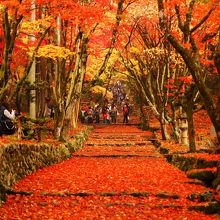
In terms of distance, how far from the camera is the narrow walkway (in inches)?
363

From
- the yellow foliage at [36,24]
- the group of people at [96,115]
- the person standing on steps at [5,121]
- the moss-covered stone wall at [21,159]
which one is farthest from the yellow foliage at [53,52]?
the group of people at [96,115]

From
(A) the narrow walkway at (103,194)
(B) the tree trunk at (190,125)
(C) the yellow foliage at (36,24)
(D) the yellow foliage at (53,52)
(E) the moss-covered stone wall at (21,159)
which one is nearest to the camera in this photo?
(A) the narrow walkway at (103,194)

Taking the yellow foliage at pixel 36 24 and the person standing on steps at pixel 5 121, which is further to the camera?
the yellow foliage at pixel 36 24

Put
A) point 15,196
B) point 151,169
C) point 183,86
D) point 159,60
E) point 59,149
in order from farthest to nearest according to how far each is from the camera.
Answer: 1. point 159,60
2. point 183,86
3. point 59,149
4. point 151,169
5. point 15,196

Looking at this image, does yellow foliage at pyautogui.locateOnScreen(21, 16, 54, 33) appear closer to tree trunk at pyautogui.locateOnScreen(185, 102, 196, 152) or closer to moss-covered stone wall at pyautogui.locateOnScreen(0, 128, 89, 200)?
moss-covered stone wall at pyautogui.locateOnScreen(0, 128, 89, 200)

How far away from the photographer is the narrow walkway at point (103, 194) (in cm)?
921

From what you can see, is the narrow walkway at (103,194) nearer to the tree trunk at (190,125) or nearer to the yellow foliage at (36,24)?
the tree trunk at (190,125)

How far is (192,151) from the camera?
61.0ft

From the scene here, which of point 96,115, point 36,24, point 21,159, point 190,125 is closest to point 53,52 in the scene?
point 36,24

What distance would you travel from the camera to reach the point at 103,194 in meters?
10.8

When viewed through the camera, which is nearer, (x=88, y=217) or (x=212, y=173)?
(x=88, y=217)

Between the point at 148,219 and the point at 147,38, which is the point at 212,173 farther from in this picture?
the point at 147,38

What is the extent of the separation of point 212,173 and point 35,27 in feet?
33.7

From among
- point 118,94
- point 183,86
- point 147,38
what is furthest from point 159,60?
point 118,94
